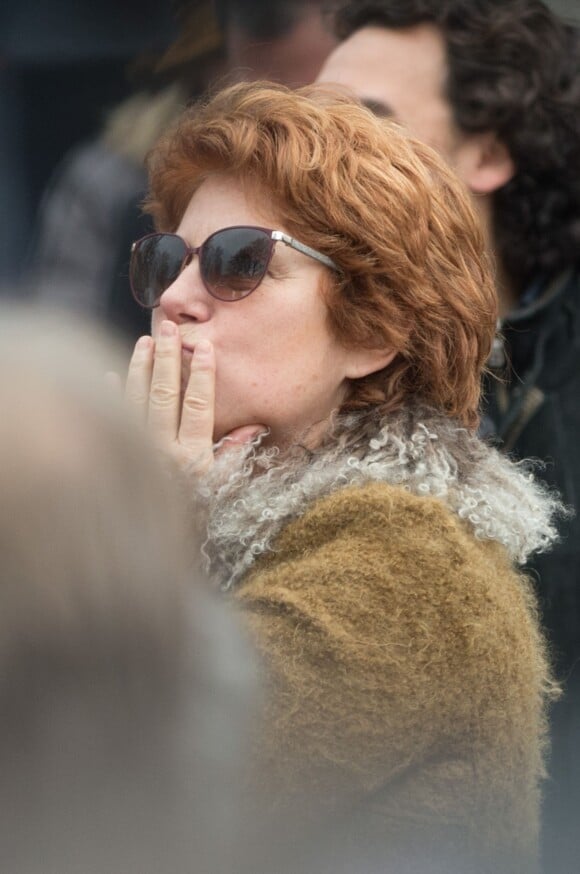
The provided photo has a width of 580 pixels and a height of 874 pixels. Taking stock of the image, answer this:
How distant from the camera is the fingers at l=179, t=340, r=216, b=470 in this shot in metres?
1.81

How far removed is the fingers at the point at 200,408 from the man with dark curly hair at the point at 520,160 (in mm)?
959

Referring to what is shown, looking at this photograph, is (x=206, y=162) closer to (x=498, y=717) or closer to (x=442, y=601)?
(x=442, y=601)

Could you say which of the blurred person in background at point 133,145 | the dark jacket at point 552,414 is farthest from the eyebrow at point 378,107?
the dark jacket at point 552,414

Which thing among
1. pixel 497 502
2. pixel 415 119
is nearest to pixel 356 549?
pixel 497 502

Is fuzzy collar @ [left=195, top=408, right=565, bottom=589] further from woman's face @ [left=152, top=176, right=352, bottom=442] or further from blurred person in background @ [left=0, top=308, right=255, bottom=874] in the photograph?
blurred person in background @ [left=0, top=308, right=255, bottom=874]

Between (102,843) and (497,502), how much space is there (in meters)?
0.86

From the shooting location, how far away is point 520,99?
275 centimetres

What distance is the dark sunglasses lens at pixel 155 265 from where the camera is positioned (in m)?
1.88

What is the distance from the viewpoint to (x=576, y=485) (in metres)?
2.60

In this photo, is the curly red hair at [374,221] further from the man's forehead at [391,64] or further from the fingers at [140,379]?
the man's forehead at [391,64]

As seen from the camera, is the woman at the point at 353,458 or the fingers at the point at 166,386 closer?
the woman at the point at 353,458

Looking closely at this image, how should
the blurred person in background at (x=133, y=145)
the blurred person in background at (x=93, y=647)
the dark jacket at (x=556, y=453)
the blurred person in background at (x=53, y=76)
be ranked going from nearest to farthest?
the blurred person in background at (x=93, y=647) < the dark jacket at (x=556, y=453) < the blurred person in background at (x=133, y=145) < the blurred person in background at (x=53, y=76)

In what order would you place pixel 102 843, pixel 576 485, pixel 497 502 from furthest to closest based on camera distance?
pixel 576 485
pixel 497 502
pixel 102 843

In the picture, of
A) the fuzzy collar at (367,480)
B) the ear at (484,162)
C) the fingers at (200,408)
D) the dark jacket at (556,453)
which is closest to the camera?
the fuzzy collar at (367,480)
